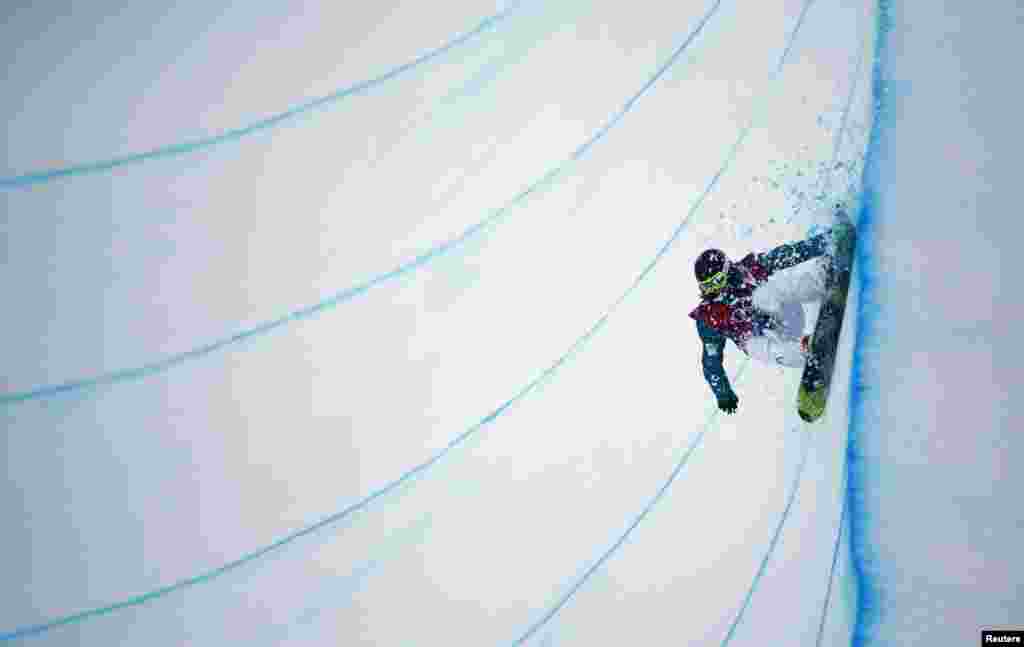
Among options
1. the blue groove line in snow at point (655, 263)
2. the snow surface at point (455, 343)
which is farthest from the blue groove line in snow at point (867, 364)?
the blue groove line in snow at point (655, 263)

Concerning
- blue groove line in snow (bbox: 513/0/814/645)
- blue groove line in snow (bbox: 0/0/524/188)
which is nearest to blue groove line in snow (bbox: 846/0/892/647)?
blue groove line in snow (bbox: 513/0/814/645)

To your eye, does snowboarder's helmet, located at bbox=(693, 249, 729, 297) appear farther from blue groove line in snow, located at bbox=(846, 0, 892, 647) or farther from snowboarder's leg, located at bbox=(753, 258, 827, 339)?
→ blue groove line in snow, located at bbox=(846, 0, 892, 647)

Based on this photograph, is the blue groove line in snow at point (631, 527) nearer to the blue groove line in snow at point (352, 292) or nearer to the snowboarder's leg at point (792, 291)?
the snowboarder's leg at point (792, 291)

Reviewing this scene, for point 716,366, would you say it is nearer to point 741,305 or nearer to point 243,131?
point 741,305

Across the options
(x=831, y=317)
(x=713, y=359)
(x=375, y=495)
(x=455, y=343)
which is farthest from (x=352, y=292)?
(x=831, y=317)

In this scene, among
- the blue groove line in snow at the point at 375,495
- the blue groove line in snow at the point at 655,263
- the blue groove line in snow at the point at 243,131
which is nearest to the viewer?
the blue groove line in snow at the point at 243,131

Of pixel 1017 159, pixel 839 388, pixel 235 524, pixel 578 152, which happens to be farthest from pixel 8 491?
pixel 1017 159
